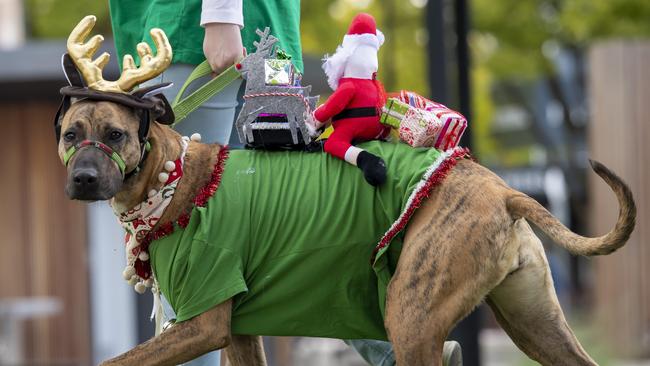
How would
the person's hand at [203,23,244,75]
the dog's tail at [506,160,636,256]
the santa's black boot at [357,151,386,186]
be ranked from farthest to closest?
the person's hand at [203,23,244,75] → the santa's black boot at [357,151,386,186] → the dog's tail at [506,160,636,256]

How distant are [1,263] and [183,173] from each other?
34.5ft

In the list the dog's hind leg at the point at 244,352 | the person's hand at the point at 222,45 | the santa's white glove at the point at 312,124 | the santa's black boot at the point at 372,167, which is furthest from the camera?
the dog's hind leg at the point at 244,352

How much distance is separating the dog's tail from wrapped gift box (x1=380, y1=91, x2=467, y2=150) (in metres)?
0.37

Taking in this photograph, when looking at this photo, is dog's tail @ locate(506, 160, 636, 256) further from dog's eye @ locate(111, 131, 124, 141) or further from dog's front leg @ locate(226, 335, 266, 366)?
dog's eye @ locate(111, 131, 124, 141)

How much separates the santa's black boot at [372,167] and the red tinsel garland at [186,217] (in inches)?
21.9

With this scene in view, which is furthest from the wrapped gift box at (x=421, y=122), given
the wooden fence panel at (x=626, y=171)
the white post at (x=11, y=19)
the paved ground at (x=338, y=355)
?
the white post at (x=11, y=19)

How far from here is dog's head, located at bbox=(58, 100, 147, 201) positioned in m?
3.99

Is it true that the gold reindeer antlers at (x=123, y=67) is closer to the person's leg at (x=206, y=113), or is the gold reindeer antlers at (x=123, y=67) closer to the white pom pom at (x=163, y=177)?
the white pom pom at (x=163, y=177)

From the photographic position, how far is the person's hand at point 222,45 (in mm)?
4531

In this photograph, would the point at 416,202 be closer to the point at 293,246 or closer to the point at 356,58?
the point at 293,246

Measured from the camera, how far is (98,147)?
4.07 m

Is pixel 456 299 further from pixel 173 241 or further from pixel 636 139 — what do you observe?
pixel 636 139

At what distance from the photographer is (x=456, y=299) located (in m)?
4.09

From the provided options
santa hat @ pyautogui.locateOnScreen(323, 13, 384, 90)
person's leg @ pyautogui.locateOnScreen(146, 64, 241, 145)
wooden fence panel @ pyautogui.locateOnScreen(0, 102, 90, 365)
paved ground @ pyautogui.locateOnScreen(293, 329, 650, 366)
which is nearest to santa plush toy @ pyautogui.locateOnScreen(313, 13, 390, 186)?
santa hat @ pyautogui.locateOnScreen(323, 13, 384, 90)
